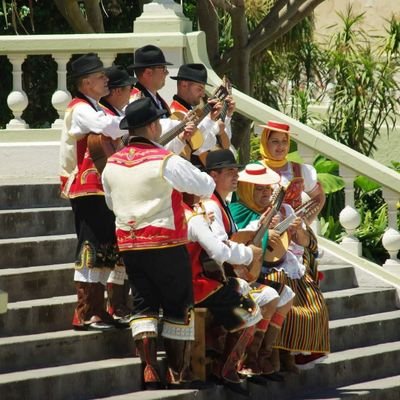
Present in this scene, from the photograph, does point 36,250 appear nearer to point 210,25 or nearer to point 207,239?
point 207,239

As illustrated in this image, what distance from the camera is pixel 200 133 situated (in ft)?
39.5

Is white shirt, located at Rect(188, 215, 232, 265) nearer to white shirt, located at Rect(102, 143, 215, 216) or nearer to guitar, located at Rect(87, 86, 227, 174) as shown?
white shirt, located at Rect(102, 143, 215, 216)

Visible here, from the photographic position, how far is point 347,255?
1403 cm

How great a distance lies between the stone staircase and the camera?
1114 cm

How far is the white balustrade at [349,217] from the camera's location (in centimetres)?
1392

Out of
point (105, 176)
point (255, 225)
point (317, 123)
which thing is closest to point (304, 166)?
point (255, 225)

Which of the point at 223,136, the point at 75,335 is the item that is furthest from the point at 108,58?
the point at 75,335

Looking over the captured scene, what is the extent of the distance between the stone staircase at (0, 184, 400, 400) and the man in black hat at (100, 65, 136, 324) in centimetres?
19

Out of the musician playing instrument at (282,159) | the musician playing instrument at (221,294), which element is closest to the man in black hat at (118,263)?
the musician playing instrument at (221,294)

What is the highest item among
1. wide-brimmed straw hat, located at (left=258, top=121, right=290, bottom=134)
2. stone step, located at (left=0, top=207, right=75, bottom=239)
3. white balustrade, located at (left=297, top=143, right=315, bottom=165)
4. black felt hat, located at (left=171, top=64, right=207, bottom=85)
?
black felt hat, located at (left=171, top=64, right=207, bottom=85)

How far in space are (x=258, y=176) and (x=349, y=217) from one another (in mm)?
2175

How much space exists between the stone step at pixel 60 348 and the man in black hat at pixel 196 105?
51.8 inches

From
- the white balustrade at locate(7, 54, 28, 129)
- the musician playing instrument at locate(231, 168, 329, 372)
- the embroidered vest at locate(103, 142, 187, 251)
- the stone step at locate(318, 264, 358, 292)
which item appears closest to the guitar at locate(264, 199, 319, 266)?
the musician playing instrument at locate(231, 168, 329, 372)

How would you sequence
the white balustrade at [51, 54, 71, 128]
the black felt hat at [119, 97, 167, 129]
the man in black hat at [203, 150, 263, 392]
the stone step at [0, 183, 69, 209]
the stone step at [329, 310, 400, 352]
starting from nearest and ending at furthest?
the black felt hat at [119, 97, 167, 129] < the man in black hat at [203, 150, 263, 392] < the stone step at [0, 183, 69, 209] < the stone step at [329, 310, 400, 352] < the white balustrade at [51, 54, 71, 128]
